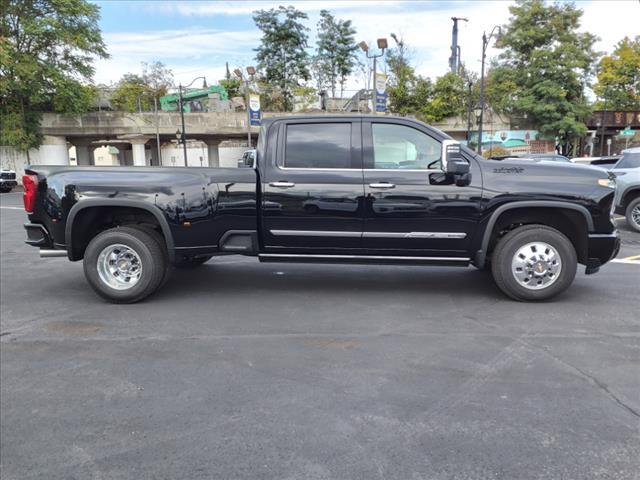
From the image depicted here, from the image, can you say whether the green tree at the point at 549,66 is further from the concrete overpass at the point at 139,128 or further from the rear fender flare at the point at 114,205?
the rear fender flare at the point at 114,205

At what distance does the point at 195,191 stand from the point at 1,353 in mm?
2293

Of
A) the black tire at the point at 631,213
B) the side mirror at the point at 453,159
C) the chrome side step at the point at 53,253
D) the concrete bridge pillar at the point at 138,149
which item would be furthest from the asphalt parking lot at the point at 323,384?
the concrete bridge pillar at the point at 138,149

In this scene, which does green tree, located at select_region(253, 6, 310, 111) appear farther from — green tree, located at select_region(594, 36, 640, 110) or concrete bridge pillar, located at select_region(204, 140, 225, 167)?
green tree, located at select_region(594, 36, 640, 110)

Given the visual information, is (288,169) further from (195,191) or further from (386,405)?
(386,405)

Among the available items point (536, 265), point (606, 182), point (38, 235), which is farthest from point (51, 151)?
Result: point (606, 182)

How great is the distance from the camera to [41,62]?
3459 cm

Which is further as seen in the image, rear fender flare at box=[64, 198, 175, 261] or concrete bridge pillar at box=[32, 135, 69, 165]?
concrete bridge pillar at box=[32, 135, 69, 165]

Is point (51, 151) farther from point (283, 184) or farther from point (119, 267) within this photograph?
point (283, 184)

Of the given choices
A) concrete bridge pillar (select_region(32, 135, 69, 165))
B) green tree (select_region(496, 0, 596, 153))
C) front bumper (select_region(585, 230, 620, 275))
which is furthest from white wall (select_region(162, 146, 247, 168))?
front bumper (select_region(585, 230, 620, 275))

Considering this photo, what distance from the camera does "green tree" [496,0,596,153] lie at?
36531 millimetres

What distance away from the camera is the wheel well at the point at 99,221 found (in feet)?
18.1

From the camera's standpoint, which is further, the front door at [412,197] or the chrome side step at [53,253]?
the chrome side step at [53,253]

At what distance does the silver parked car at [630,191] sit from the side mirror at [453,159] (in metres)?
7.14

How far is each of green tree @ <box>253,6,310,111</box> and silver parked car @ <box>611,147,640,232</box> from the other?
43364 millimetres
